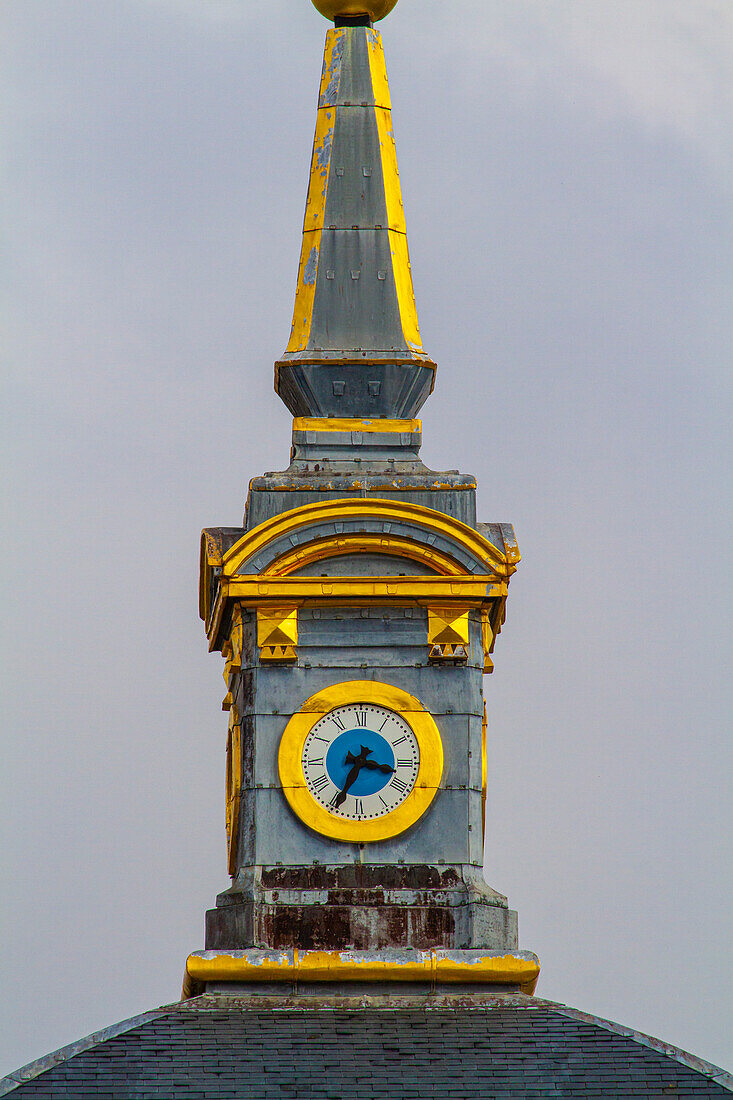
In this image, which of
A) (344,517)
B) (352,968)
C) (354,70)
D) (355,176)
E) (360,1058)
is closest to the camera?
(360,1058)

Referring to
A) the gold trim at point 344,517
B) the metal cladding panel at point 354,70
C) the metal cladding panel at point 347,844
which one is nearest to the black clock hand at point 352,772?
the metal cladding panel at point 347,844

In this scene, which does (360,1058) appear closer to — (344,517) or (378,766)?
(378,766)

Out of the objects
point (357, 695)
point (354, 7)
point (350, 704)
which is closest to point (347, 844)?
point (350, 704)

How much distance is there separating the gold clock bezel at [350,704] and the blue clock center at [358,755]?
0.36 m

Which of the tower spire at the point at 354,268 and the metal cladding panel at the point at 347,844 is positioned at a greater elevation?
the tower spire at the point at 354,268

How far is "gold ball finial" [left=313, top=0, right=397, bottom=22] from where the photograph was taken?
41938mm

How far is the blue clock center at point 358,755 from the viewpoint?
38562 mm

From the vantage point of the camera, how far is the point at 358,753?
127ft

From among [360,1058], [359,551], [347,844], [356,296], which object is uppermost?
[356,296]

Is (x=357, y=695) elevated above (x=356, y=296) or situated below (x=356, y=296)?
below

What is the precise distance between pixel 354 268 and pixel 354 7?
12.7 feet

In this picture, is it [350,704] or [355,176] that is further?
[355,176]

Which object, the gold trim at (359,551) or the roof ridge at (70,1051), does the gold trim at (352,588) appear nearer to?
the gold trim at (359,551)

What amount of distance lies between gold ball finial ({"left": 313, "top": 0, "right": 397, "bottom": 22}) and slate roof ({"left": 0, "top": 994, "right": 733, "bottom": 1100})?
14.1 m
